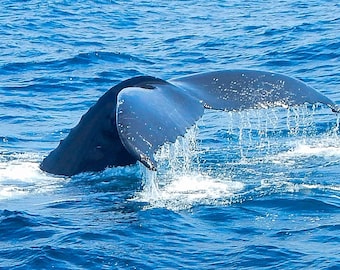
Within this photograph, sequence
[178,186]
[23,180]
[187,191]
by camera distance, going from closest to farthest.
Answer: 1. [187,191]
2. [178,186]
3. [23,180]

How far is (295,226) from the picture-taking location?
7492mm

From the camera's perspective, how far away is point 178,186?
8.33m

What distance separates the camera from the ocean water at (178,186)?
6.82 metres

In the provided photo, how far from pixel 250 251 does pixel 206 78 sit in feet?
5.36

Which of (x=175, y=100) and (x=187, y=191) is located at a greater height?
(x=175, y=100)

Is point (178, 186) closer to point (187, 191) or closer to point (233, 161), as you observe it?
point (187, 191)

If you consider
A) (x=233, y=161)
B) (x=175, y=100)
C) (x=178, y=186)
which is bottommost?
(x=233, y=161)

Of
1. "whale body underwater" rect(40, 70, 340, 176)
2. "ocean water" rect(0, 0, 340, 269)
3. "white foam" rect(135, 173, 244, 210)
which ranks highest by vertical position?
"whale body underwater" rect(40, 70, 340, 176)

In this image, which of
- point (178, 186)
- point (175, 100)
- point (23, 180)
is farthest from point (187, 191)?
point (23, 180)

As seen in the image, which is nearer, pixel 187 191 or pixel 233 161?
pixel 187 191

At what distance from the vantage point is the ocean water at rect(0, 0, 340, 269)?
682 centimetres

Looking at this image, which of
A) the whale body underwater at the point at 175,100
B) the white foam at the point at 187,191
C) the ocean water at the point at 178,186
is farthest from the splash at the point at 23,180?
the white foam at the point at 187,191

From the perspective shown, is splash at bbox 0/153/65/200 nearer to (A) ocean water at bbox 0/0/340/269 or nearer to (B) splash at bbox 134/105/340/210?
(A) ocean water at bbox 0/0/340/269

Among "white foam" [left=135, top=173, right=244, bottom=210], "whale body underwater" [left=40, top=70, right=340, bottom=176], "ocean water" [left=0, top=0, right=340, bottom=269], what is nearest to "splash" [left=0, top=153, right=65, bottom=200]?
Answer: "ocean water" [left=0, top=0, right=340, bottom=269]
